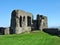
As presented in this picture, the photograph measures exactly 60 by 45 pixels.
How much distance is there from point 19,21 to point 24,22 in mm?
2299

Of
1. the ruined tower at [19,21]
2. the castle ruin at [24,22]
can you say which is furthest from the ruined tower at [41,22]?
the ruined tower at [19,21]

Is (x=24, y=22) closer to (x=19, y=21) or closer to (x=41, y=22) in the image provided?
(x=19, y=21)

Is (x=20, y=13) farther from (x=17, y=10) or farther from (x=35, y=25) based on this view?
(x=35, y=25)

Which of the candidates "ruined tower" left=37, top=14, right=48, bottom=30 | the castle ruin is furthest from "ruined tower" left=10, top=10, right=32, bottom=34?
"ruined tower" left=37, top=14, right=48, bottom=30

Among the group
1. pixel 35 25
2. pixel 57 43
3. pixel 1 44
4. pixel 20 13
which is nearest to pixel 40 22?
pixel 35 25

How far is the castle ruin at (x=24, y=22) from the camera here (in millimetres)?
40406

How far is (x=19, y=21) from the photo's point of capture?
41.4 m

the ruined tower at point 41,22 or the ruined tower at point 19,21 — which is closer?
the ruined tower at point 19,21

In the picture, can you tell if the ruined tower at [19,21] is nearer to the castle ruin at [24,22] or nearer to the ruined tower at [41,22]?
the castle ruin at [24,22]

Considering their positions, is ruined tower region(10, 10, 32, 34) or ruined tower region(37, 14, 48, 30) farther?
ruined tower region(37, 14, 48, 30)

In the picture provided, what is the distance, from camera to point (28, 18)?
154 ft

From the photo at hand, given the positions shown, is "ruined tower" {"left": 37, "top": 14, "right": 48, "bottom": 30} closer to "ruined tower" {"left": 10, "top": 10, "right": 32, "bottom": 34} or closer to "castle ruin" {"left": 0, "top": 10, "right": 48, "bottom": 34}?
"castle ruin" {"left": 0, "top": 10, "right": 48, "bottom": 34}

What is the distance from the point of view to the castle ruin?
4041cm

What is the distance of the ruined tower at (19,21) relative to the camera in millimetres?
40375
